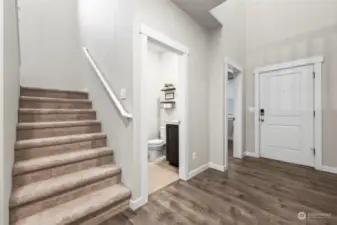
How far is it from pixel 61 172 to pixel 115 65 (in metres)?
1.37

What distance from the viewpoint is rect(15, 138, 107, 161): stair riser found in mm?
1761

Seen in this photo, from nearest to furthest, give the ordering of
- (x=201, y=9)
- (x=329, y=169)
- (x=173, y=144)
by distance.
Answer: (x=201, y=9) → (x=329, y=169) → (x=173, y=144)

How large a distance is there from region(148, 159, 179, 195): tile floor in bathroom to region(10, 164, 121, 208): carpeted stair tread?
68 centimetres

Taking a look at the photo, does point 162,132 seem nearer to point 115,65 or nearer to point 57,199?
point 115,65

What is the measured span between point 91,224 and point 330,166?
12.5ft

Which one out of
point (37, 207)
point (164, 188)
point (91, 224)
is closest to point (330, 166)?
point (164, 188)

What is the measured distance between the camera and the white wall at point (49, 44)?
3182 mm

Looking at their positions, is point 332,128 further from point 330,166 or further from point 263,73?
point 263,73

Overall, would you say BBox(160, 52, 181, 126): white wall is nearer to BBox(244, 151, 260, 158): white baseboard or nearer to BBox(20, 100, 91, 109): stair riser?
BBox(20, 100, 91, 109): stair riser

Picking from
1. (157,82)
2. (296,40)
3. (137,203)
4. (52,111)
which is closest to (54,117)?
(52,111)

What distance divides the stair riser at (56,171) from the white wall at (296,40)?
11.0 ft

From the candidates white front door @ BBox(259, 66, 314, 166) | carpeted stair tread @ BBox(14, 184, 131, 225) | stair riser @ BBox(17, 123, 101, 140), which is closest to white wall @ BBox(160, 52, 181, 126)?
stair riser @ BBox(17, 123, 101, 140)

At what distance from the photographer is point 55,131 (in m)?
2.16

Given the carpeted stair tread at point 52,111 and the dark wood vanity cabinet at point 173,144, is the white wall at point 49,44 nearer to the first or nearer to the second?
the carpeted stair tread at point 52,111
